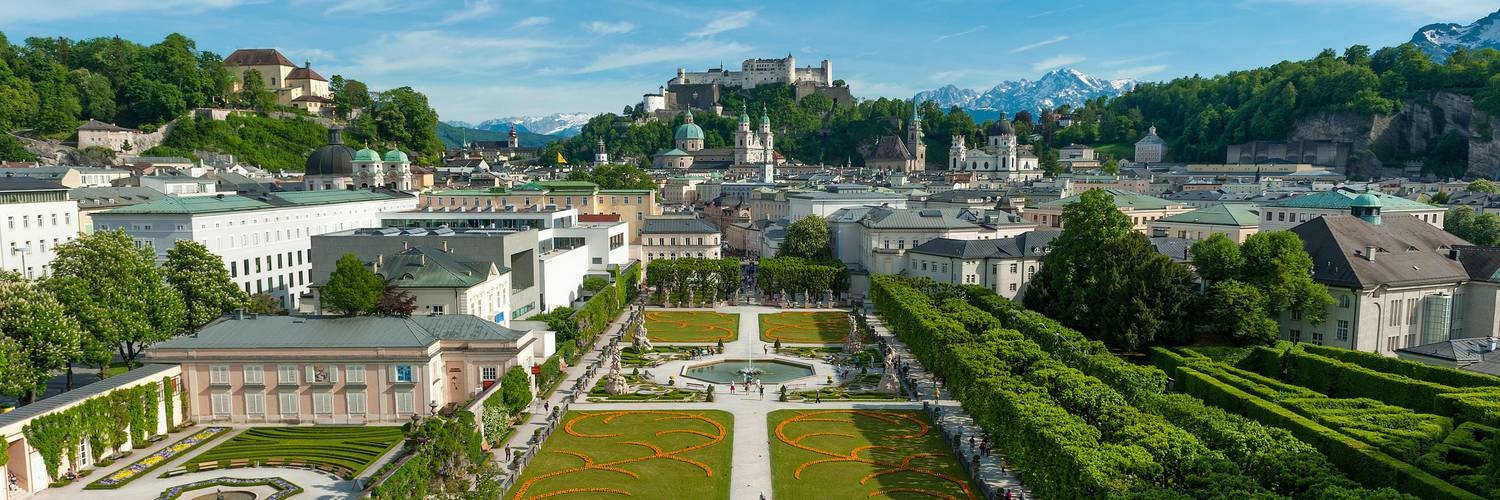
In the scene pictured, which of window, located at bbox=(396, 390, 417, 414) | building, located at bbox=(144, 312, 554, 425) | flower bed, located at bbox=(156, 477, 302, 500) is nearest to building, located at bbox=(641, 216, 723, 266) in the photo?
building, located at bbox=(144, 312, 554, 425)

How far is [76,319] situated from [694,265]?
2063 inches

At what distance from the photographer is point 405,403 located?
139ft

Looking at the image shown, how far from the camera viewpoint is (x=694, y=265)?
8769 cm

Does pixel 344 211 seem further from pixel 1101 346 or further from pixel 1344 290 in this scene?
pixel 1344 290

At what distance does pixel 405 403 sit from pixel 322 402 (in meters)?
3.70

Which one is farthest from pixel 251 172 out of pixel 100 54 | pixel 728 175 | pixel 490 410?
pixel 490 410

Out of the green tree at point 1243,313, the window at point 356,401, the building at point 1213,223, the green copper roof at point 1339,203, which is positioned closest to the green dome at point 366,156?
the window at point 356,401

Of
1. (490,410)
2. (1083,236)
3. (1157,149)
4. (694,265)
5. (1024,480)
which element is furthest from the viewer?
(1157,149)

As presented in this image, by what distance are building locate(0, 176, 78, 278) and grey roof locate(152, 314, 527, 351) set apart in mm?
27586

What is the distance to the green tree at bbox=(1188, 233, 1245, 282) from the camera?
5803 centimetres

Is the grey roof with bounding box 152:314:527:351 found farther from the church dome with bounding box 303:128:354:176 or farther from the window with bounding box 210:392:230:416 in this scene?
the church dome with bounding box 303:128:354:176

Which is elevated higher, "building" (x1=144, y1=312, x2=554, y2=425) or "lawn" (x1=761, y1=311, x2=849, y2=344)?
"building" (x1=144, y1=312, x2=554, y2=425)

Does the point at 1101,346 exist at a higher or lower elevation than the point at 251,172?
lower

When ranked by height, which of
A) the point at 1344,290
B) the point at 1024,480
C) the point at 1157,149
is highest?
the point at 1157,149
